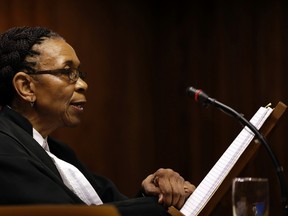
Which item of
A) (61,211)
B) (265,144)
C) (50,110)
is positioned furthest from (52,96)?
(61,211)

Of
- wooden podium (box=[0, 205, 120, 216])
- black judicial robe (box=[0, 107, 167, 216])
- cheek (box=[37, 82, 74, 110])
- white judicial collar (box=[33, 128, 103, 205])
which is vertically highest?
wooden podium (box=[0, 205, 120, 216])

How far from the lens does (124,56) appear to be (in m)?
4.98

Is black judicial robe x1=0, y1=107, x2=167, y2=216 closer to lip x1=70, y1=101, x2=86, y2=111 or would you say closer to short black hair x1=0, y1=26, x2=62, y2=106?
short black hair x1=0, y1=26, x2=62, y2=106

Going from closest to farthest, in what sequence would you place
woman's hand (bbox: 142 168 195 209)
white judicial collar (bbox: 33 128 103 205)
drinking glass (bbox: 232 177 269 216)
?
drinking glass (bbox: 232 177 269 216)
woman's hand (bbox: 142 168 195 209)
white judicial collar (bbox: 33 128 103 205)

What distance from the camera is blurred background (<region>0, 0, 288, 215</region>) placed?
4.53 metres

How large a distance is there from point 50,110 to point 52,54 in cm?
25

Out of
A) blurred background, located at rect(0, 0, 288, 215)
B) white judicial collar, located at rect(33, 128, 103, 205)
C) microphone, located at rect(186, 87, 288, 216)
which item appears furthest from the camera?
blurred background, located at rect(0, 0, 288, 215)

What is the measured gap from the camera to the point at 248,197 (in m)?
1.73

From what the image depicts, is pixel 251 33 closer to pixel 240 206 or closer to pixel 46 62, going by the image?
pixel 46 62

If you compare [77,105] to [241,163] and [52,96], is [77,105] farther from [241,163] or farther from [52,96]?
[241,163]

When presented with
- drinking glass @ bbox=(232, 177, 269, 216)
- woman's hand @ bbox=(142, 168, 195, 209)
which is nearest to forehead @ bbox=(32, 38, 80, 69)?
woman's hand @ bbox=(142, 168, 195, 209)

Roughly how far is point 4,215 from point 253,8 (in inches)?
148

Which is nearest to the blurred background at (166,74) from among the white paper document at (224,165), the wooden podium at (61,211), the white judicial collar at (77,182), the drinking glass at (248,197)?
the white judicial collar at (77,182)

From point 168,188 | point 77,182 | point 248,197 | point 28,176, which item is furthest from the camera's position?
point 77,182
